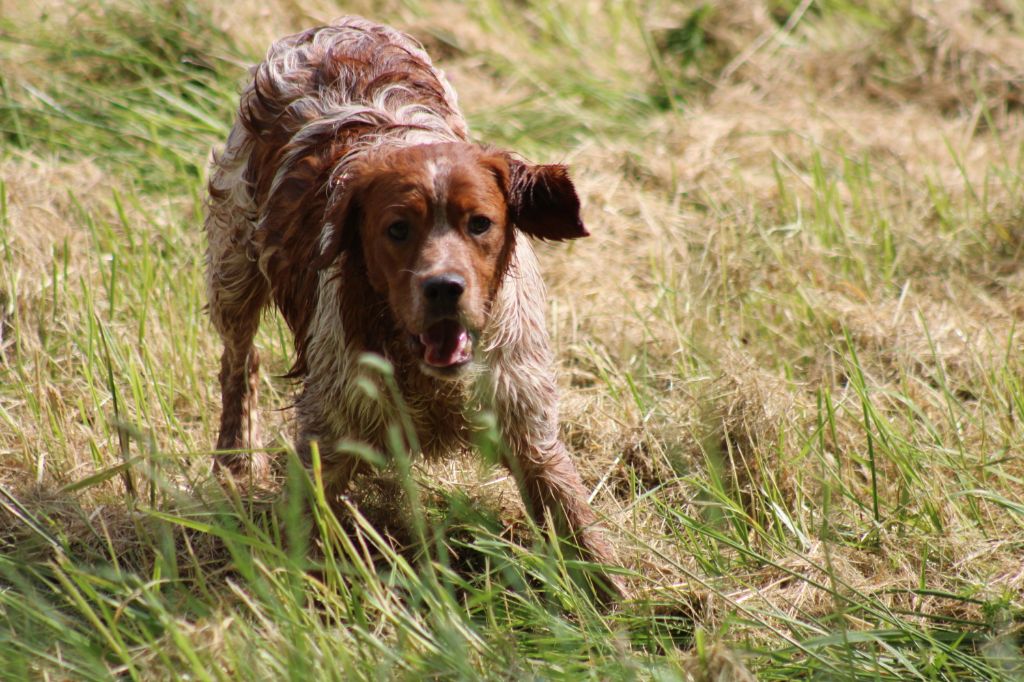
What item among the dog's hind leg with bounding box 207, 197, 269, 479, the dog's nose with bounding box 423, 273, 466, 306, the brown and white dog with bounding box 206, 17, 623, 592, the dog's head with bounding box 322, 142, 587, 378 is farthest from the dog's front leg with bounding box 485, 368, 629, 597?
the dog's hind leg with bounding box 207, 197, 269, 479

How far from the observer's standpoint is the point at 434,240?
9.64 ft

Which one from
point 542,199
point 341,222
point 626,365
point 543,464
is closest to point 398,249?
point 341,222

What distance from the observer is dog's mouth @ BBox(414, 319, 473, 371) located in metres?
2.99

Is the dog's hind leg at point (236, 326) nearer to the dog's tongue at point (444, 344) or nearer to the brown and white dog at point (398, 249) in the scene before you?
the brown and white dog at point (398, 249)

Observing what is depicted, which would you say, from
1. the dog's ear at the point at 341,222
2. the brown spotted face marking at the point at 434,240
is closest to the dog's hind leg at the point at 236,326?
the dog's ear at the point at 341,222

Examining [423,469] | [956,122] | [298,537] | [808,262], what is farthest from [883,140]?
[298,537]

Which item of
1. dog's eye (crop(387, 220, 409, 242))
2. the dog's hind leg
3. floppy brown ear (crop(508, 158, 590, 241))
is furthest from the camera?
the dog's hind leg

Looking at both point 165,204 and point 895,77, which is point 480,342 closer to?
point 165,204

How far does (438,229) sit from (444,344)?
11.1 inches

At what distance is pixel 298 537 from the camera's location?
229 cm

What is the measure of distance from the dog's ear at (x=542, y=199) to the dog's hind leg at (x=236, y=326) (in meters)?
1.09

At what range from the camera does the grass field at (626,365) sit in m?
2.68

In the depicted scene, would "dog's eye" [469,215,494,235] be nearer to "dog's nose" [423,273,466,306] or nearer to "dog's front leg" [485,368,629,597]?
"dog's nose" [423,273,466,306]

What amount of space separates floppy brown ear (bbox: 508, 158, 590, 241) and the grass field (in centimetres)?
50
